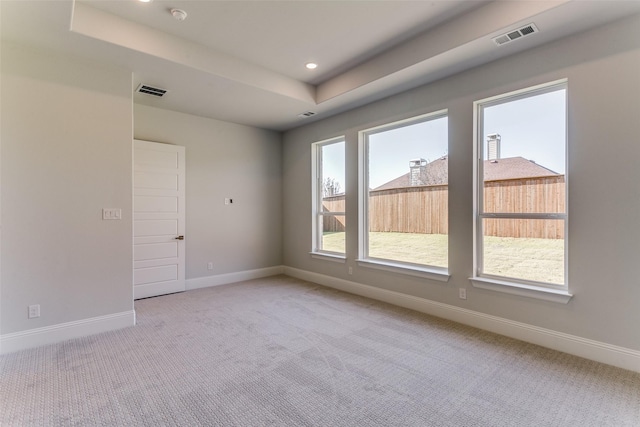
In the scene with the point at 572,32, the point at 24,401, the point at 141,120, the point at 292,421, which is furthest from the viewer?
the point at 141,120

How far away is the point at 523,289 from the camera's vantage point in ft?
9.62

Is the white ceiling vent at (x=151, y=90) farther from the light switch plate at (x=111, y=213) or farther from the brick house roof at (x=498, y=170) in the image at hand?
the brick house roof at (x=498, y=170)

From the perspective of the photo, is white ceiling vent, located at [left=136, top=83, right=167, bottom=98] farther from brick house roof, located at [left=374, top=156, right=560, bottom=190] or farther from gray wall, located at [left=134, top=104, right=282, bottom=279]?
brick house roof, located at [left=374, top=156, right=560, bottom=190]

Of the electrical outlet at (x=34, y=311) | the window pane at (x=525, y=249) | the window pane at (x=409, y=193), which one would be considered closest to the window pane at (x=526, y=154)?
the window pane at (x=525, y=249)

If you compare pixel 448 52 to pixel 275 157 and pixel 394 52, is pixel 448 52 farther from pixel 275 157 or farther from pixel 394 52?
pixel 275 157

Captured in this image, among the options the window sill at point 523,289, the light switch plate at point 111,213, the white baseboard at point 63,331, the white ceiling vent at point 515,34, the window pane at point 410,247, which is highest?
the white ceiling vent at point 515,34

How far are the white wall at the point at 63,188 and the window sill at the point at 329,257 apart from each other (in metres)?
2.81

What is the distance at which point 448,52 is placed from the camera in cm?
295

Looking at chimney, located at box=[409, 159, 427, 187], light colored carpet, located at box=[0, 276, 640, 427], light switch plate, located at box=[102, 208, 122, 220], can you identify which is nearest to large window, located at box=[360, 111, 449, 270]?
chimney, located at box=[409, 159, 427, 187]

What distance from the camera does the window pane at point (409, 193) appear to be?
12.3 ft

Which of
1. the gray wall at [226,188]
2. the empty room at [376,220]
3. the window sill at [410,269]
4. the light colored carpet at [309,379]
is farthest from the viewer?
the gray wall at [226,188]

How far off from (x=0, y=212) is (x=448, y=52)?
14.5ft

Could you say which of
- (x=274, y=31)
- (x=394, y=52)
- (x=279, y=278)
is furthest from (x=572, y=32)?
(x=279, y=278)

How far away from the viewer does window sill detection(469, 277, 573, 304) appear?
2.73m
